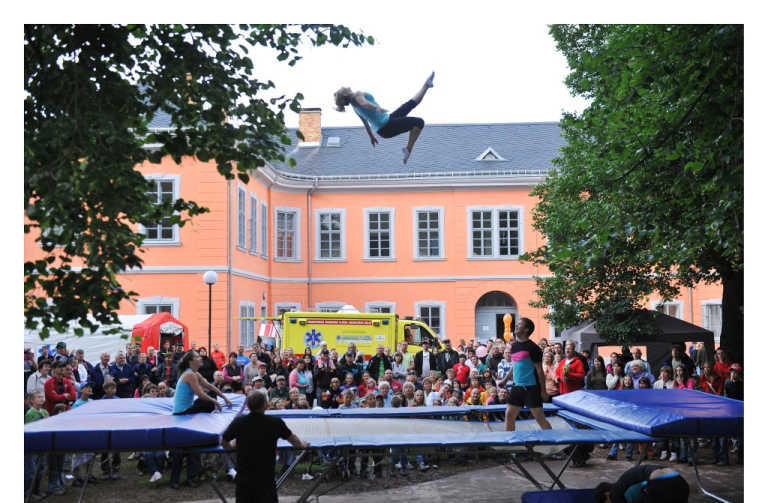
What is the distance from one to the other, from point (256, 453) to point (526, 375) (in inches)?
150

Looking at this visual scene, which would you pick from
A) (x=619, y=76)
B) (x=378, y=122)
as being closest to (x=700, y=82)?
(x=619, y=76)

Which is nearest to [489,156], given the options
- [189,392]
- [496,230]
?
[496,230]

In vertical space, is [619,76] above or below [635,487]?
above

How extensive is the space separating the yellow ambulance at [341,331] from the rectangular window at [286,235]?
22.8 feet

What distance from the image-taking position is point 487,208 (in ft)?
88.5

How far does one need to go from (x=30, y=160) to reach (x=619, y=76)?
684 cm

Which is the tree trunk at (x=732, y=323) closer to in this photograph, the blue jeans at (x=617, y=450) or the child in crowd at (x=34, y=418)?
the blue jeans at (x=617, y=450)

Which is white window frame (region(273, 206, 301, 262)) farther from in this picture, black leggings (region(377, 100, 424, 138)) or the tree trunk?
black leggings (region(377, 100, 424, 138))

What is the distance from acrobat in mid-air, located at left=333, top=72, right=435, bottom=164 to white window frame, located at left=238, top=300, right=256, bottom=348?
1329 centimetres

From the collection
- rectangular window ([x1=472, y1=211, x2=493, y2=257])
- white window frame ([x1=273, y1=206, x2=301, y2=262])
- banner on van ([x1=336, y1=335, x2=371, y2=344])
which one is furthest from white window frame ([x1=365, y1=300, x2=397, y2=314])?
banner on van ([x1=336, y1=335, x2=371, y2=344])

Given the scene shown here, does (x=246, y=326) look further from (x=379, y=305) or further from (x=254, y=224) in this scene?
(x=379, y=305)

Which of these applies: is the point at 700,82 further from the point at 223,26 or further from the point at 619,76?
the point at 223,26

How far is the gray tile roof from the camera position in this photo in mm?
23812

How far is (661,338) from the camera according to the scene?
1697cm
